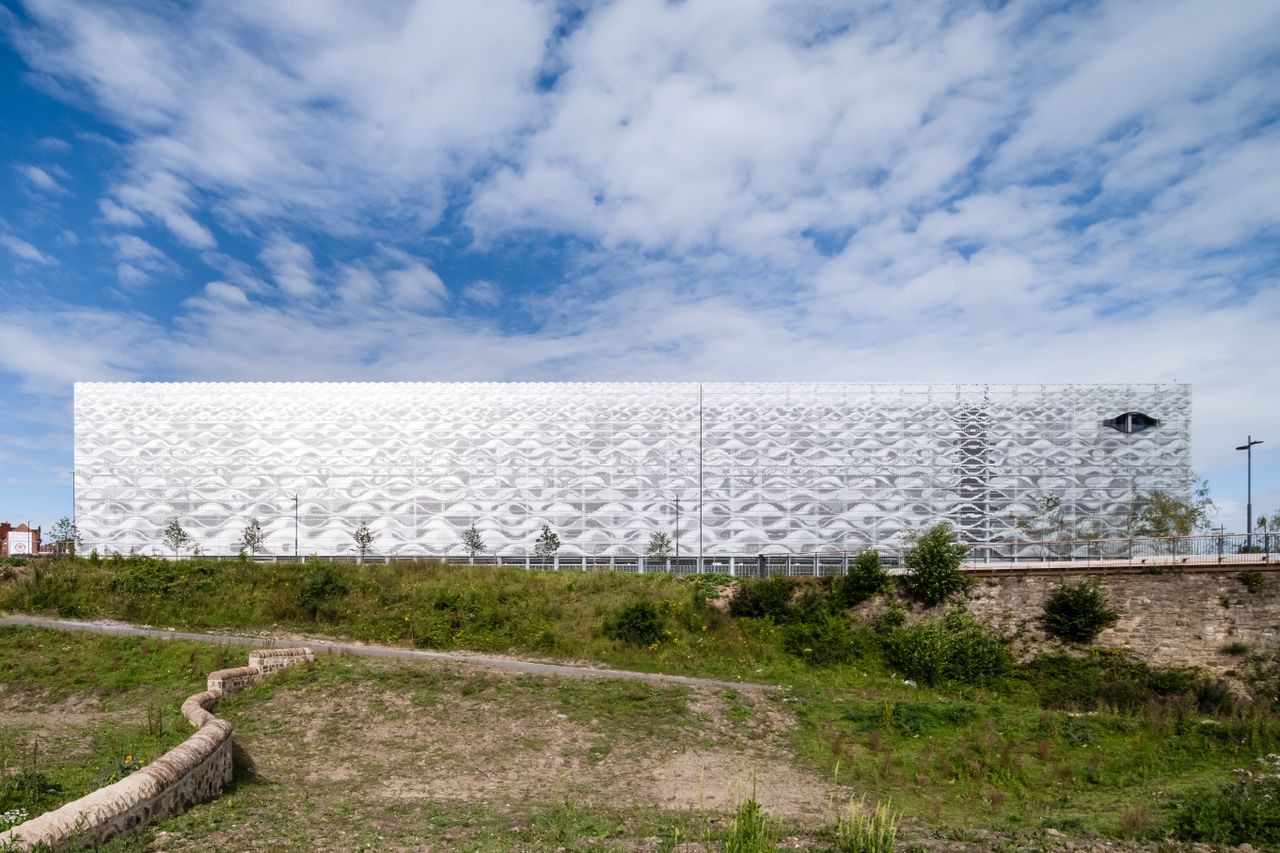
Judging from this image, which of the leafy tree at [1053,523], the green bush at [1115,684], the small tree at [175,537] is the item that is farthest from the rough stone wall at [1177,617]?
the small tree at [175,537]

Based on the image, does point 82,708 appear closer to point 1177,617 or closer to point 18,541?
point 1177,617

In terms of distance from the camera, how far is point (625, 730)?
50.1ft

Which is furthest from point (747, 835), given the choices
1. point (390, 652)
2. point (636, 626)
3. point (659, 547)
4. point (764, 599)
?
point (659, 547)

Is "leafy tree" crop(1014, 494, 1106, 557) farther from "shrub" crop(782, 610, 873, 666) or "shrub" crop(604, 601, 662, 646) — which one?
"shrub" crop(604, 601, 662, 646)

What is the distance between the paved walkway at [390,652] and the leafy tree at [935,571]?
9.02 metres

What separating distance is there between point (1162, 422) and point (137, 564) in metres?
64.1

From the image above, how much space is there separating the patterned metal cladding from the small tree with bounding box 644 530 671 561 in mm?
1534

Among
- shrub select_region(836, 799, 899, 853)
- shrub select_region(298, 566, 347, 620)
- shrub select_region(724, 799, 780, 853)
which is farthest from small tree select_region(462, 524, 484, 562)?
shrub select_region(724, 799, 780, 853)

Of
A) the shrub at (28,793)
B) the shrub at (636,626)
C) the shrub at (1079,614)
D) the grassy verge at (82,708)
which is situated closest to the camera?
the shrub at (28,793)

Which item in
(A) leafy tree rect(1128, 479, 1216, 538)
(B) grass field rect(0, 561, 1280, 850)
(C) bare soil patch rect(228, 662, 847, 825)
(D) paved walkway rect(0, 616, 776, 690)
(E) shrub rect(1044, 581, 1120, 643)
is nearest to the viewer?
(B) grass field rect(0, 561, 1280, 850)

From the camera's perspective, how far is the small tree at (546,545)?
48250 mm

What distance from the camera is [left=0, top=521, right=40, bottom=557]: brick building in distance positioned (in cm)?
5222

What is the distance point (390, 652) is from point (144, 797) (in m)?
14.8

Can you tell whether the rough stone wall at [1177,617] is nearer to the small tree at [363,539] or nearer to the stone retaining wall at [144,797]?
the stone retaining wall at [144,797]
